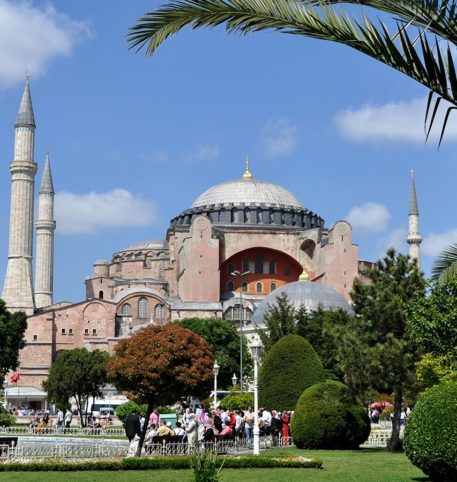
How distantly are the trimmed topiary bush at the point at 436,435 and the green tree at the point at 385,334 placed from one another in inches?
275

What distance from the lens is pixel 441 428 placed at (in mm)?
11078

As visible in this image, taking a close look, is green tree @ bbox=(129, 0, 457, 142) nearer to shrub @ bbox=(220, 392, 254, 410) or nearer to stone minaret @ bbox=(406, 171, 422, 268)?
shrub @ bbox=(220, 392, 254, 410)

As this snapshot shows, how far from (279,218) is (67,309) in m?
18.8

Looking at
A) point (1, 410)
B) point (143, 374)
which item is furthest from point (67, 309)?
point (143, 374)

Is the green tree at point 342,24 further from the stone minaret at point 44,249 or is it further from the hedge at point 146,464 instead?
the stone minaret at point 44,249

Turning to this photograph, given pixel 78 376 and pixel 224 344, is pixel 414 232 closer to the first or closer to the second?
pixel 224 344

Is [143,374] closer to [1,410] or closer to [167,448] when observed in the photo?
[167,448]

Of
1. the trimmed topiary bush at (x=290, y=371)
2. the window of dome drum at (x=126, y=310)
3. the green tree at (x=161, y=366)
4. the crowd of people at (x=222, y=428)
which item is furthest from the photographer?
the window of dome drum at (x=126, y=310)

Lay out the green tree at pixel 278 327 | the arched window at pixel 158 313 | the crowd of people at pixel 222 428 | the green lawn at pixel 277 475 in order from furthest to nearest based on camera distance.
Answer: the arched window at pixel 158 313, the green tree at pixel 278 327, the crowd of people at pixel 222 428, the green lawn at pixel 277 475

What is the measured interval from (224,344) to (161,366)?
3403 cm

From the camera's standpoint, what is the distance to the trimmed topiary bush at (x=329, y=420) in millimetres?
19000

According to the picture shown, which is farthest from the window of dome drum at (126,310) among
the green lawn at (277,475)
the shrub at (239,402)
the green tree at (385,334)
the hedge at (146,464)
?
the hedge at (146,464)

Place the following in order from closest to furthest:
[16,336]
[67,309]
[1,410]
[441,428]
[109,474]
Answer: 1. [441,428]
2. [109,474]
3. [1,410]
4. [16,336]
5. [67,309]

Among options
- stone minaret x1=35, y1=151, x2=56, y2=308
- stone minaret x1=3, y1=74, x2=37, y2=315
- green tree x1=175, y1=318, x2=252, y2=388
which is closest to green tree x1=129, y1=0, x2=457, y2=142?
green tree x1=175, y1=318, x2=252, y2=388
